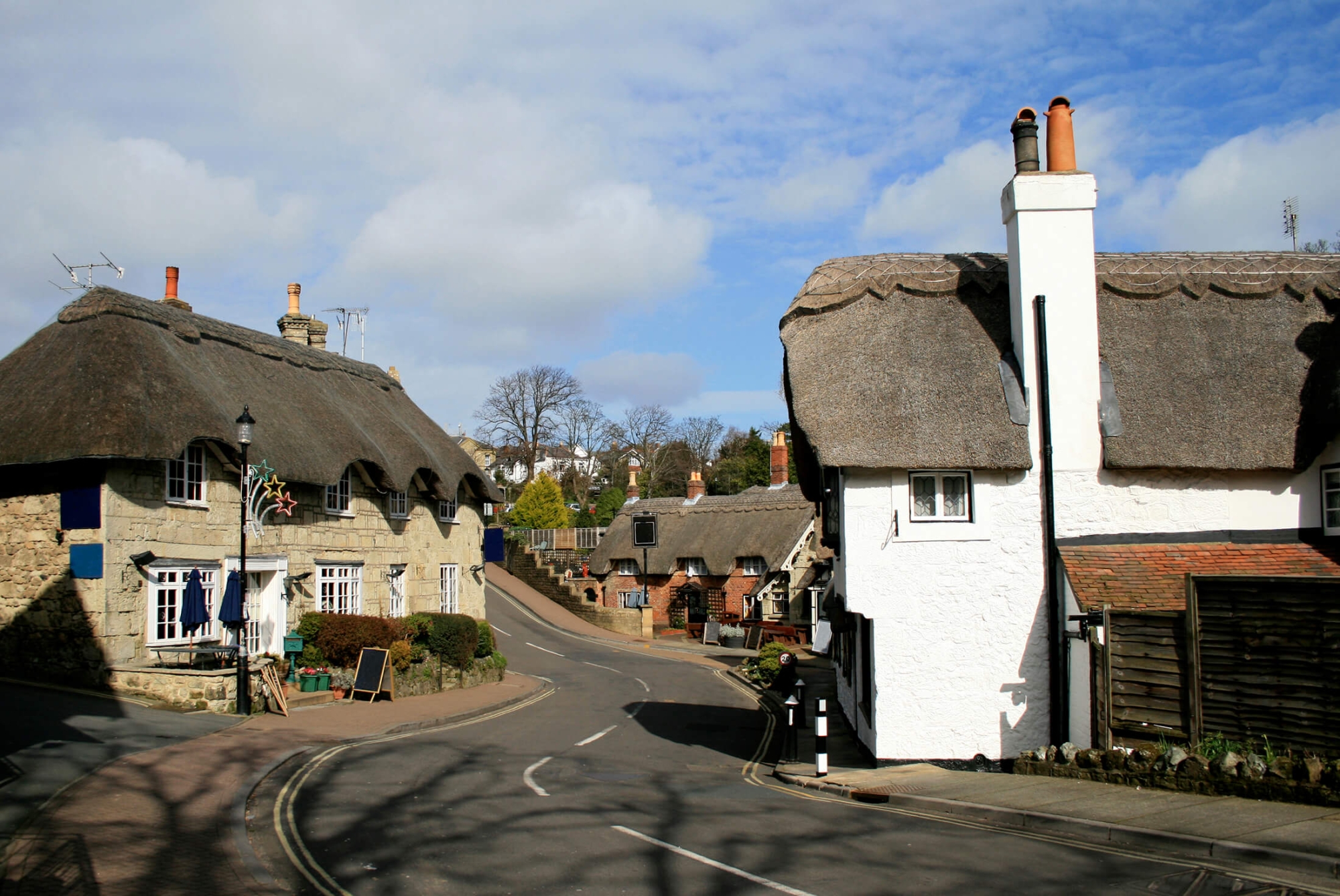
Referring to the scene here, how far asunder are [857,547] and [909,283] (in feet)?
14.9

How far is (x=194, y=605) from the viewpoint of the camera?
17703 millimetres

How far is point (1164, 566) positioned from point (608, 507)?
159 feet

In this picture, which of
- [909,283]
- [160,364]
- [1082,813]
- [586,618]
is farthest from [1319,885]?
[586,618]

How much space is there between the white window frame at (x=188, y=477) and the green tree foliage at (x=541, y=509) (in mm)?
38615

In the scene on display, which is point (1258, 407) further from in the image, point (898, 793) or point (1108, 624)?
point (898, 793)

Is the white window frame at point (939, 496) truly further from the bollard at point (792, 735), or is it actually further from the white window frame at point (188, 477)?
the white window frame at point (188, 477)

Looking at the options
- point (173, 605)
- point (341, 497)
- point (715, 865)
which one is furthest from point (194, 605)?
point (715, 865)

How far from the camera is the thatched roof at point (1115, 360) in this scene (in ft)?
44.6

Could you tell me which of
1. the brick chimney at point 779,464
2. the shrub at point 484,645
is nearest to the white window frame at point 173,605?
the shrub at point 484,645

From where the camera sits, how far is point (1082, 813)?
968cm

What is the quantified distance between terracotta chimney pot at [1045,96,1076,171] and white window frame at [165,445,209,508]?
15724 millimetres

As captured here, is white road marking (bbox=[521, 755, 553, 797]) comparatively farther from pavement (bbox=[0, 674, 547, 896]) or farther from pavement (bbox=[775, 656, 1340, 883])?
pavement (bbox=[775, 656, 1340, 883])

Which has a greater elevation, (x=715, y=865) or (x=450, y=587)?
(x=450, y=587)

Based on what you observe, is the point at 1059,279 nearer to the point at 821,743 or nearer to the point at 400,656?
the point at 821,743
